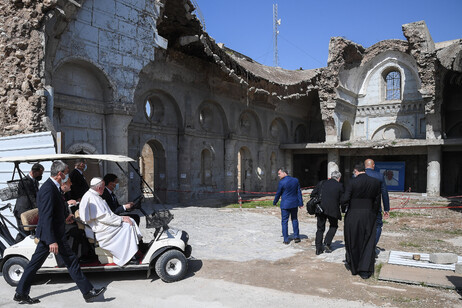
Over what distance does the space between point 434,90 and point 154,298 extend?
22.3 meters

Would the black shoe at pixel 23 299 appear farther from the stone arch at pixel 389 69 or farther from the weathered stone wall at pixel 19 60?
the stone arch at pixel 389 69

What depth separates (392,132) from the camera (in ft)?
92.4

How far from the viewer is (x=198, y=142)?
825 inches

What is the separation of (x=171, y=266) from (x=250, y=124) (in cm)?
1993

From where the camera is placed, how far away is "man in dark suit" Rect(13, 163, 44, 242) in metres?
6.68

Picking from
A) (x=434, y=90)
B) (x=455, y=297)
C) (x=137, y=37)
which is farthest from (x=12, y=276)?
(x=434, y=90)

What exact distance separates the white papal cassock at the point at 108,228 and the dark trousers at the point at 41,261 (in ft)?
1.98

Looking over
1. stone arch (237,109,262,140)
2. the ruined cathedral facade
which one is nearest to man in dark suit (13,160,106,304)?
the ruined cathedral facade

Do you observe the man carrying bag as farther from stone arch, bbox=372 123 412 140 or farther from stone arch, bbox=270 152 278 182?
stone arch, bbox=372 123 412 140

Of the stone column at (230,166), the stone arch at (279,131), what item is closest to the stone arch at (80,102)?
the stone column at (230,166)

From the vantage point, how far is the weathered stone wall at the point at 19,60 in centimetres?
1030

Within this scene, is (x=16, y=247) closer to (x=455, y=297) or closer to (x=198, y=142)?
(x=455, y=297)

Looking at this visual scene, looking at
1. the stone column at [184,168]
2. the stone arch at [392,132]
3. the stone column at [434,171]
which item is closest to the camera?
the stone column at [184,168]

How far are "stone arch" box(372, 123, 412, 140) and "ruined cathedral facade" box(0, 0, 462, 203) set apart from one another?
110 millimetres
